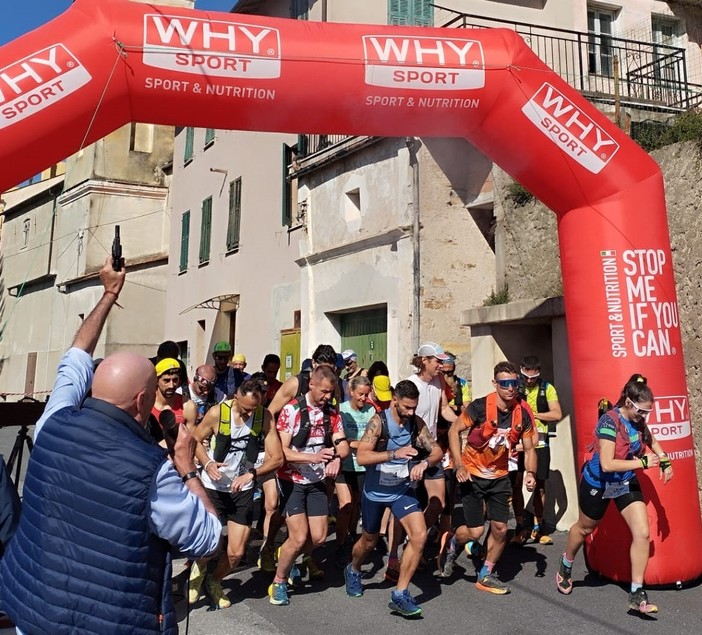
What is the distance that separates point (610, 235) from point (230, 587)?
4.44 metres

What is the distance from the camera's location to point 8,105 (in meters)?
5.14

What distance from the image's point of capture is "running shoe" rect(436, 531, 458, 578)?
643cm

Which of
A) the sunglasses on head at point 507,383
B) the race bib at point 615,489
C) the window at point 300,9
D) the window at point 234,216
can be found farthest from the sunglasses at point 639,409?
the window at point 234,216

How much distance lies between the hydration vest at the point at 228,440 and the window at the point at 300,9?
36.0 ft

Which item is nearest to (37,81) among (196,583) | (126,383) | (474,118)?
(126,383)

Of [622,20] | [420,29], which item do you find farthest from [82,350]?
[622,20]

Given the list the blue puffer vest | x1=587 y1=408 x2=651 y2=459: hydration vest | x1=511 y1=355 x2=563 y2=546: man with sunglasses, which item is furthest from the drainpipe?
the blue puffer vest

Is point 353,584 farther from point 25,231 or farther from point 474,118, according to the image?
point 25,231

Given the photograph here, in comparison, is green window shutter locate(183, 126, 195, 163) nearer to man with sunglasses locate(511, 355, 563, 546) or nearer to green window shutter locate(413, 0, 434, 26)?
green window shutter locate(413, 0, 434, 26)

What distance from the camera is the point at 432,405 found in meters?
7.14

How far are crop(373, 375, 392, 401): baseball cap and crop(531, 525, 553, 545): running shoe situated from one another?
7.02 ft

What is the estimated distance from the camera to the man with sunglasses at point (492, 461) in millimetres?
6074

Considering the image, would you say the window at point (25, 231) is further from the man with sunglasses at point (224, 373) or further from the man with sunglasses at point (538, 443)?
the man with sunglasses at point (538, 443)

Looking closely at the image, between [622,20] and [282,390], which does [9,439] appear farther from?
[622,20]
